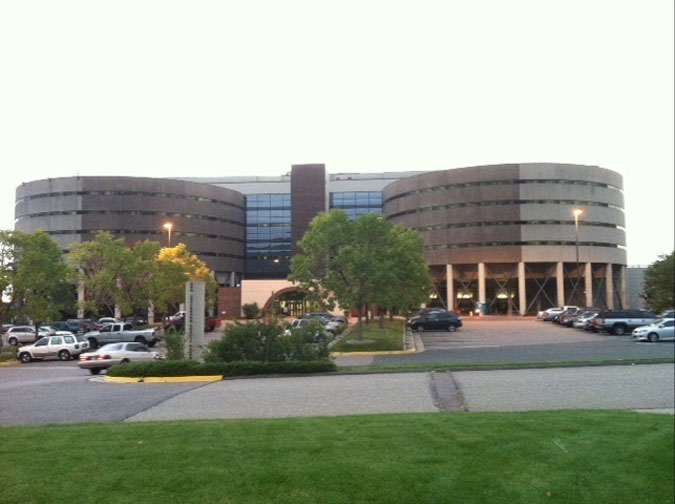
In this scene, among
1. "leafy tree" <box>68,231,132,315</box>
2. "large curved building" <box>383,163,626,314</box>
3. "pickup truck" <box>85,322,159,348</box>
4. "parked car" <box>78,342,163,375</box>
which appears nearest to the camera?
"parked car" <box>78,342,163,375</box>

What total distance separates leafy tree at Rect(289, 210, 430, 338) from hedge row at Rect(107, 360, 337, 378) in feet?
43.6

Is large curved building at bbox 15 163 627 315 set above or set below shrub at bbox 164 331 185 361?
above

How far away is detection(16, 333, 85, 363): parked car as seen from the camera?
3127 centimetres

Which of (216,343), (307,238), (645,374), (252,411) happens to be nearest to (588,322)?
(307,238)

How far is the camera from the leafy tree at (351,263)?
33359mm

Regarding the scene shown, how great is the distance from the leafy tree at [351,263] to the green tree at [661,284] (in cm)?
1446

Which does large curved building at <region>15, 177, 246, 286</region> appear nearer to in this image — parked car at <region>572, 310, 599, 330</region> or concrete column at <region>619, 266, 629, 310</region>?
parked car at <region>572, 310, 599, 330</region>

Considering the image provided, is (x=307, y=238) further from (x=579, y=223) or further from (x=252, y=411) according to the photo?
(x=579, y=223)

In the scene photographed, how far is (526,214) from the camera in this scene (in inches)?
2938

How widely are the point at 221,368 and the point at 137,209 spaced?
1022cm

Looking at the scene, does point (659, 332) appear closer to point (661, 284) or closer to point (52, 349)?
point (661, 284)

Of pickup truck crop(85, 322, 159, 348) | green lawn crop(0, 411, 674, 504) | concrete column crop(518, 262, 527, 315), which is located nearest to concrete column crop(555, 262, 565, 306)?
concrete column crop(518, 262, 527, 315)

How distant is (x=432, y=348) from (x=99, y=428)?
24.8 meters

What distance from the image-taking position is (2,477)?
693 centimetres
